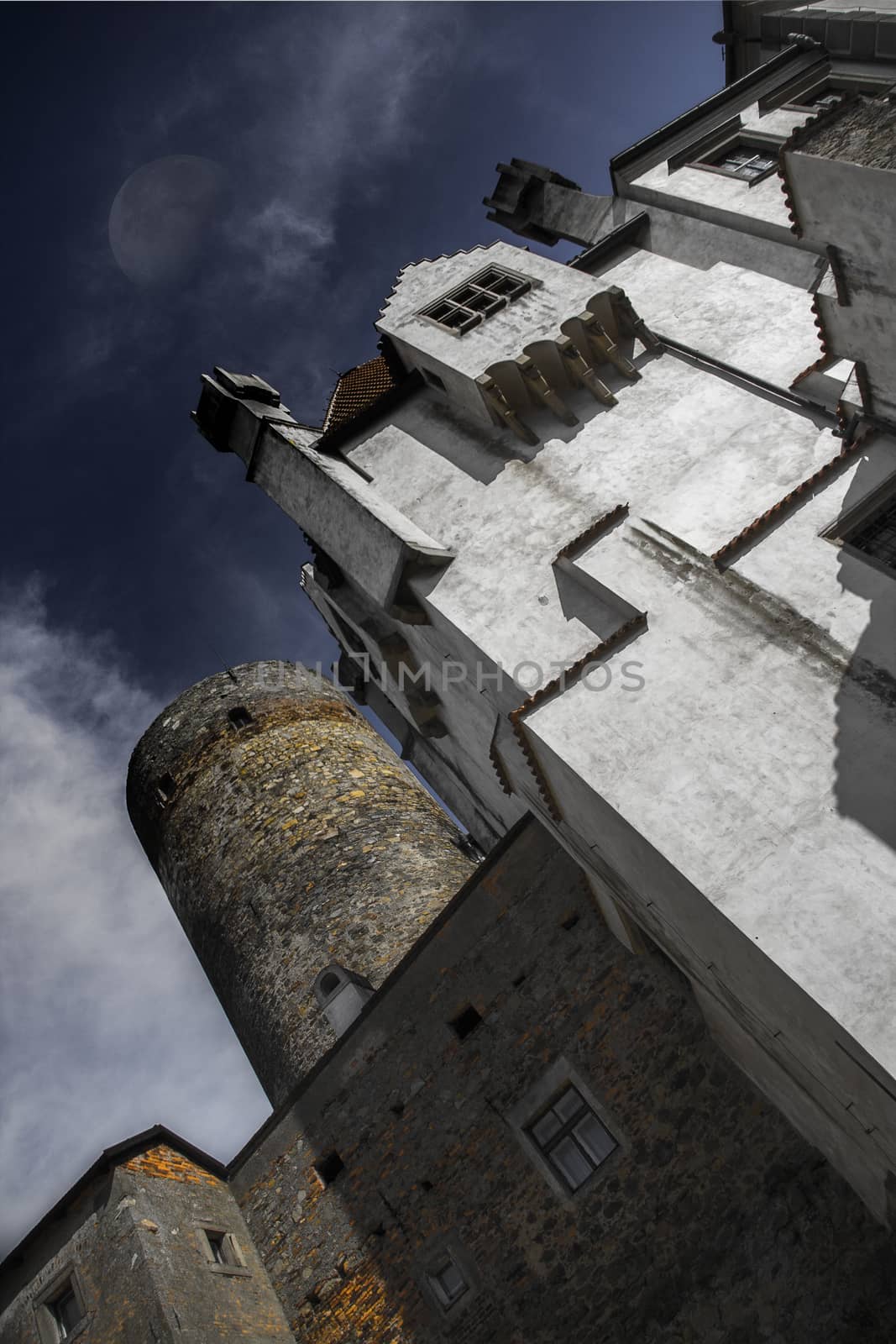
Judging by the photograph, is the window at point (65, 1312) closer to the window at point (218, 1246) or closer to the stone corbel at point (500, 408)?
the window at point (218, 1246)

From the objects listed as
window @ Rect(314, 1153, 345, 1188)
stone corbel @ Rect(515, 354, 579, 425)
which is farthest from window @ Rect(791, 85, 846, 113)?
window @ Rect(314, 1153, 345, 1188)

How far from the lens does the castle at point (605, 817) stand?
7883 mm

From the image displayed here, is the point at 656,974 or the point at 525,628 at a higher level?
the point at 525,628

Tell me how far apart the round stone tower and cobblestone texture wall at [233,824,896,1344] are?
97.2 inches

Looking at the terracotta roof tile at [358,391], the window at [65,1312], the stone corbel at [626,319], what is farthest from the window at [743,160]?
the window at [65,1312]

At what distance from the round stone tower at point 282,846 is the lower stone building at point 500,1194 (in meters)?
2.45

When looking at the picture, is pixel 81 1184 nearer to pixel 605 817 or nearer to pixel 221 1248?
pixel 221 1248

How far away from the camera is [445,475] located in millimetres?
13078

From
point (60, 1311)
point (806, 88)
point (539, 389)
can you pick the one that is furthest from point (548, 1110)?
point (806, 88)

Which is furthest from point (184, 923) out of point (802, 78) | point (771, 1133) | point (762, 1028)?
point (802, 78)

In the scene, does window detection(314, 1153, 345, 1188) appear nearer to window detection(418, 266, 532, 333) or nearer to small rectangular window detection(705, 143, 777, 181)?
window detection(418, 266, 532, 333)

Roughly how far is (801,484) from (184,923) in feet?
50.7

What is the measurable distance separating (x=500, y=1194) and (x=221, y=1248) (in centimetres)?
413

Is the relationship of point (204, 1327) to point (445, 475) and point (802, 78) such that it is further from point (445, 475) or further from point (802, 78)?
point (802, 78)
